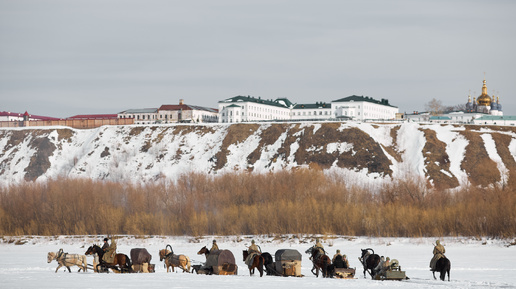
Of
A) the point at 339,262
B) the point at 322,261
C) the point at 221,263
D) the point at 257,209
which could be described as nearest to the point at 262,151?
the point at 257,209

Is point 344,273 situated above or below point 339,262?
below

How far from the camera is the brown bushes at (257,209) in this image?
6475cm

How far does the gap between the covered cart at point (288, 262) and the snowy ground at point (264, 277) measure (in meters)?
A: 0.70

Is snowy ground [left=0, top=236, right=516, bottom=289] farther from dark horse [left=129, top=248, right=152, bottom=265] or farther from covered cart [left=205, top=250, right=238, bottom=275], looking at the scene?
dark horse [left=129, top=248, right=152, bottom=265]

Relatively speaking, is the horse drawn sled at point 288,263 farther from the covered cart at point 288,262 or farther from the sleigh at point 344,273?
the sleigh at point 344,273

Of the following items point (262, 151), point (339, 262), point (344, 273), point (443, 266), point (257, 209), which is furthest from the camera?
point (262, 151)

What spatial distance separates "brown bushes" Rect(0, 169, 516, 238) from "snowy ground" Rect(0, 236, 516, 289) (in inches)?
99.4

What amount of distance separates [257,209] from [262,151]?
5660cm

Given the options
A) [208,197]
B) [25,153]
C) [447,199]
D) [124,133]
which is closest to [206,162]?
[124,133]

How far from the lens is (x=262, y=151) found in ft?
419

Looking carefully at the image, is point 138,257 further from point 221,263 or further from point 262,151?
point 262,151

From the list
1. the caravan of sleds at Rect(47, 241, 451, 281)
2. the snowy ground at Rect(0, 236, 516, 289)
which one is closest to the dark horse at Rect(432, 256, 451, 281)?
the caravan of sleds at Rect(47, 241, 451, 281)

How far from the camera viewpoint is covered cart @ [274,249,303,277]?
3694cm

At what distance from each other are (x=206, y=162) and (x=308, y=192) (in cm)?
5027
